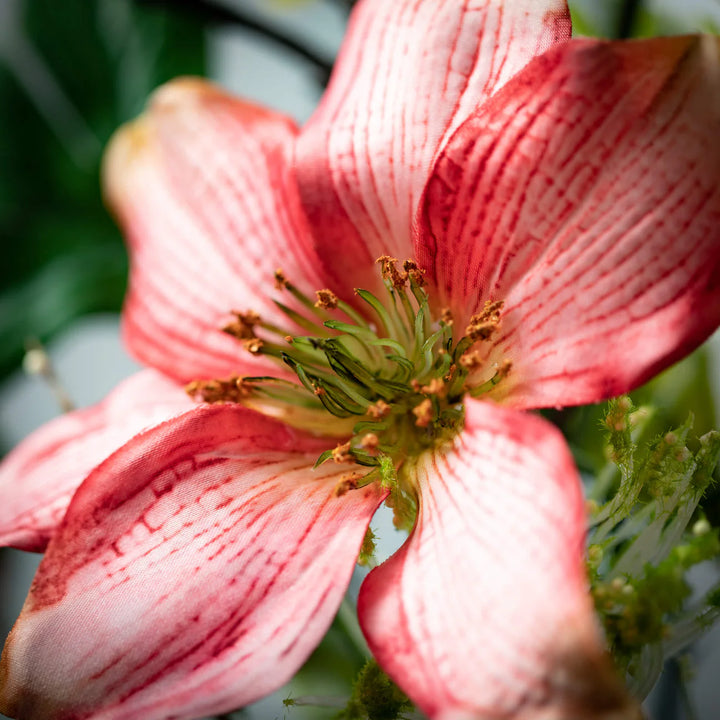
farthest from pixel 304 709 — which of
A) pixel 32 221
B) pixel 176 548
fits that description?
pixel 32 221

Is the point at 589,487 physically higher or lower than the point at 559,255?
lower

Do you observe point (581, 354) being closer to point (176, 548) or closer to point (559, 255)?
point (559, 255)

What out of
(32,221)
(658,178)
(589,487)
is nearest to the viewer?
(658,178)

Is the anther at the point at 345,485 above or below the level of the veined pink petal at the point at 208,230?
below

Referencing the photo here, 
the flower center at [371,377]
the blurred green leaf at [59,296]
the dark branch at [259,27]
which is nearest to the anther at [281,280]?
the flower center at [371,377]

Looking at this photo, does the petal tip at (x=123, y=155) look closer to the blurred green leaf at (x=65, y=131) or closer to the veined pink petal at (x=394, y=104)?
the veined pink petal at (x=394, y=104)
